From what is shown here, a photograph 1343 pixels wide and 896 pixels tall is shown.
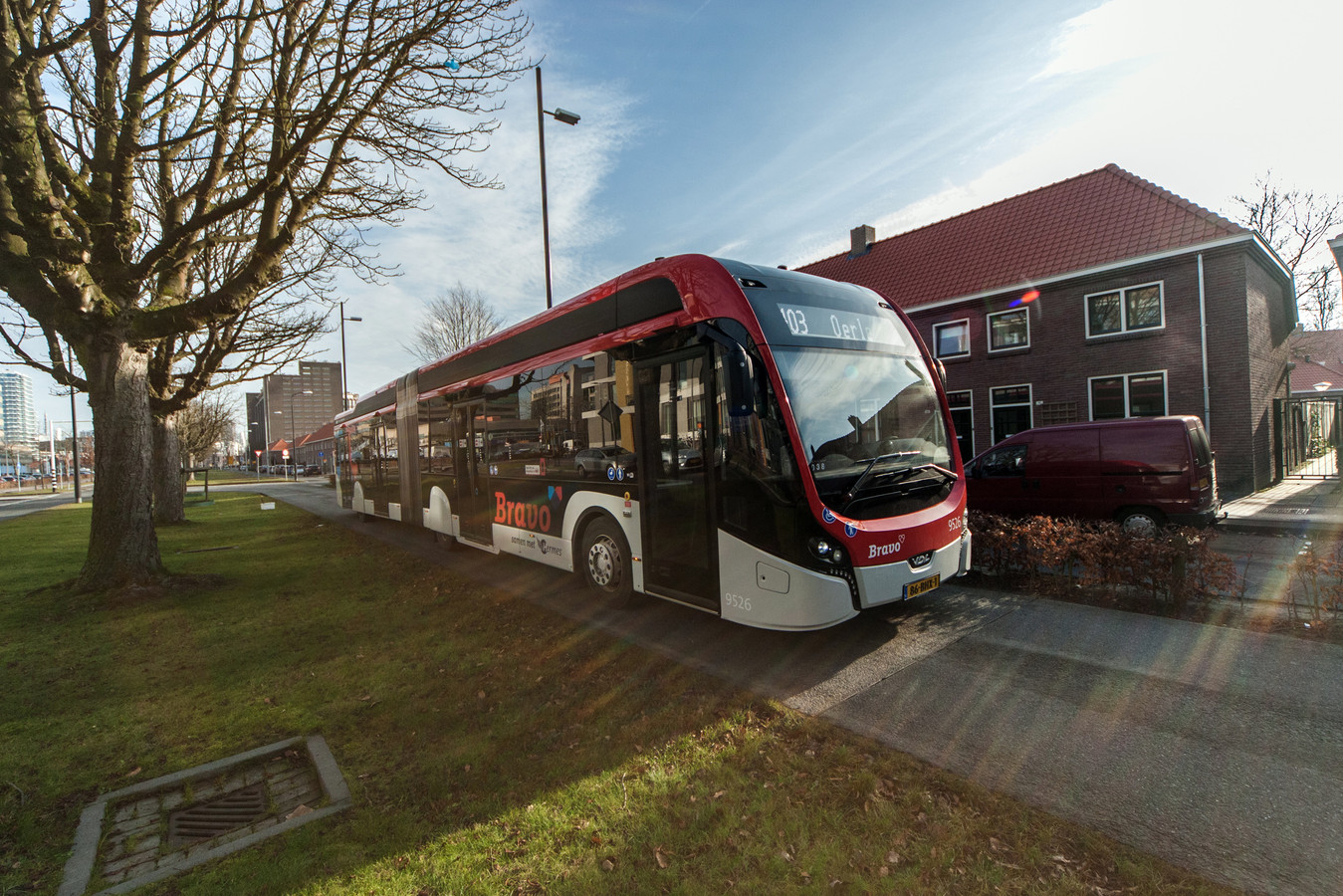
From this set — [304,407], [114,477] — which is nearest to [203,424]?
[114,477]

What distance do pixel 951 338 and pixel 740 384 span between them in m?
19.2

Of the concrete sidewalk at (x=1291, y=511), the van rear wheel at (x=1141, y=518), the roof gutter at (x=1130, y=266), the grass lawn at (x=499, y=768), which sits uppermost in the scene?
the roof gutter at (x=1130, y=266)

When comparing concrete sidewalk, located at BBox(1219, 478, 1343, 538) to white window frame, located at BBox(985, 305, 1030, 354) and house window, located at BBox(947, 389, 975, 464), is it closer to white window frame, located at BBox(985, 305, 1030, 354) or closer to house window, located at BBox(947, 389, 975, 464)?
white window frame, located at BBox(985, 305, 1030, 354)

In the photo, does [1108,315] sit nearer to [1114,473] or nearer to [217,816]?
[1114,473]

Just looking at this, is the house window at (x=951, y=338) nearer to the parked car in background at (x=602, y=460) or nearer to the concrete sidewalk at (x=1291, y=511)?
the concrete sidewalk at (x=1291, y=511)

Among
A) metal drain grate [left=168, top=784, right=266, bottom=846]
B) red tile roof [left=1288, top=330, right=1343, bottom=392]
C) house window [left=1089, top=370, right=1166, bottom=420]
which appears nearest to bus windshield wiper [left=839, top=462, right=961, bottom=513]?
metal drain grate [left=168, top=784, right=266, bottom=846]

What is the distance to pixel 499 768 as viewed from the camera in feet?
12.2

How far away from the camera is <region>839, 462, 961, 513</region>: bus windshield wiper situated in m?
4.88

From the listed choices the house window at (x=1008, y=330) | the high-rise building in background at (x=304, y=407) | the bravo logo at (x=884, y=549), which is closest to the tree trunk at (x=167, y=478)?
the bravo logo at (x=884, y=549)

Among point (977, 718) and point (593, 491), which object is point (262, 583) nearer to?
point (593, 491)

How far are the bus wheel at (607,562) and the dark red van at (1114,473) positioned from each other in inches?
262

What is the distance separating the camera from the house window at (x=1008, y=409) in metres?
19.6

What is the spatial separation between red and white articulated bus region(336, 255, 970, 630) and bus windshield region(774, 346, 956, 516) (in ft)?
0.05

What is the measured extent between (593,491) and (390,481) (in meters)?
8.87
